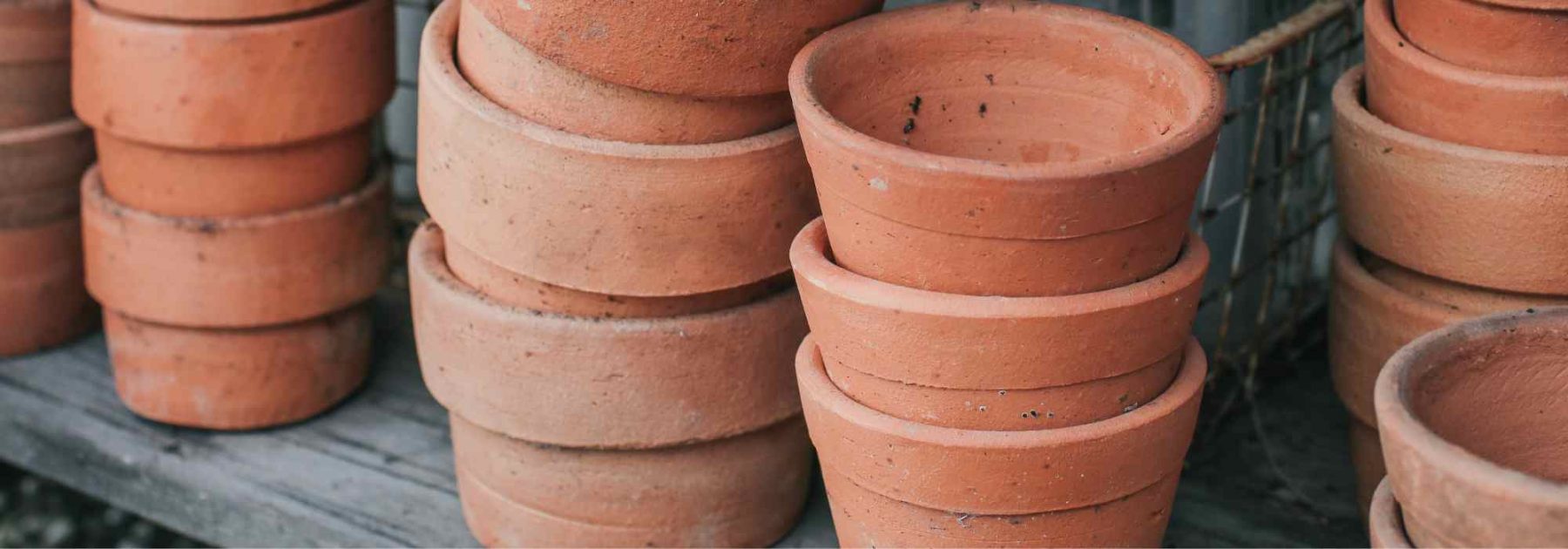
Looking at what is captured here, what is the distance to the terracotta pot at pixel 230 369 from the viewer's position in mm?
2879

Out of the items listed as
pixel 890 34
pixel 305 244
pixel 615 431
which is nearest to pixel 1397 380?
pixel 890 34

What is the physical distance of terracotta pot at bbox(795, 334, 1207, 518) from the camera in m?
1.86

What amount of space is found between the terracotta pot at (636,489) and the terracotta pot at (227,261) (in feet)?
1.72

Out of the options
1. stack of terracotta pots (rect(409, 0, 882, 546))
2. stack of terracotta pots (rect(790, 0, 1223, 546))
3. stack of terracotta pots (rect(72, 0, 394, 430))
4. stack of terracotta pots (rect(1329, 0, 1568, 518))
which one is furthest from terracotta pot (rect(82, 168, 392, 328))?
stack of terracotta pots (rect(1329, 0, 1568, 518))

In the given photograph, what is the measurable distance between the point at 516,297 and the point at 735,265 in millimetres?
307

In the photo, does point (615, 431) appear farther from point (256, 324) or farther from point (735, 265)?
point (256, 324)

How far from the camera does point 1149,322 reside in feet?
6.08

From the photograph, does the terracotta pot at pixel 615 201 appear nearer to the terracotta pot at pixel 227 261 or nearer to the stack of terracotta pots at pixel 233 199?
the stack of terracotta pots at pixel 233 199


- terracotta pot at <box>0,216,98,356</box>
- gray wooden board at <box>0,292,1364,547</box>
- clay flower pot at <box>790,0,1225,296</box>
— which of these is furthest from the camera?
terracotta pot at <box>0,216,98,356</box>

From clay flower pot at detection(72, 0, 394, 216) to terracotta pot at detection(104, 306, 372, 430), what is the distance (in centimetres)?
25

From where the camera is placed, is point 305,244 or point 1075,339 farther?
point 305,244

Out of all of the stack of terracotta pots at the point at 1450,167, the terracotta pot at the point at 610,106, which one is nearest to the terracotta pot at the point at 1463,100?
the stack of terracotta pots at the point at 1450,167

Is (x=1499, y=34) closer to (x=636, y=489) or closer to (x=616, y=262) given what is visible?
(x=616, y=262)

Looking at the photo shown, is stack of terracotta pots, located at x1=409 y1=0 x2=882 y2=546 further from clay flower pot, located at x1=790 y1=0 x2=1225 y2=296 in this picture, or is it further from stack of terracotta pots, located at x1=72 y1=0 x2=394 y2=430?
stack of terracotta pots, located at x1=72 y1=0 x2=394 y2=430
